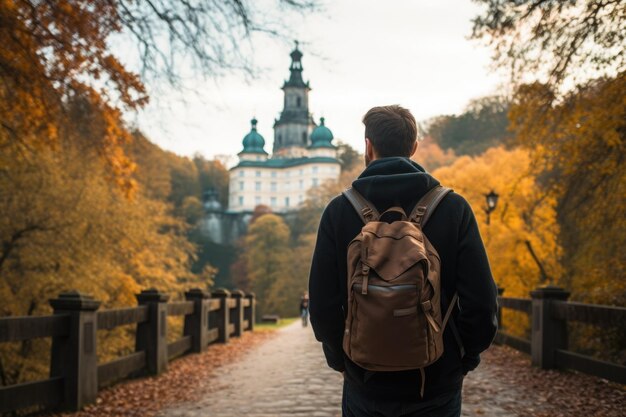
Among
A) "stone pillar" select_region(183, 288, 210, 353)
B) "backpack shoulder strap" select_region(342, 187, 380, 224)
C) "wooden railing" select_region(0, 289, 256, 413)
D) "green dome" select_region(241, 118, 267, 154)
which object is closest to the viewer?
"backpack shoulder strap" select_region(342, 187, 380, 224)

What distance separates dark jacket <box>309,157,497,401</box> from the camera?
8.74 ft

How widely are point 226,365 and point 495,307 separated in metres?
8.87

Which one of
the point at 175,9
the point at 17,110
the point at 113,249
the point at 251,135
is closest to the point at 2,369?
the point at 113,249

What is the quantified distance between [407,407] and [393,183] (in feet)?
2.69

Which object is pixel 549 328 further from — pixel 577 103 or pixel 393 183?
pixel 393 183

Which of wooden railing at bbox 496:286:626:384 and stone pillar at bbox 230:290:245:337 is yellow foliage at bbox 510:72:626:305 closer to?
wooden railing at bbox 496:286:626:384

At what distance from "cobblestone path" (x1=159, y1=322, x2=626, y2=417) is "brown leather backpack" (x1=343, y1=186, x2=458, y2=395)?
13.0 ft

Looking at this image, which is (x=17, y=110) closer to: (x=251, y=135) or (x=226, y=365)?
(x=226, y=365)

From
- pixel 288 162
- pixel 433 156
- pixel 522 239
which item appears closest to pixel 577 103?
pixel 522 239

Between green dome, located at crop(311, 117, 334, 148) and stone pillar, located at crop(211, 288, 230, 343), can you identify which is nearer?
stone pillar, located at crop(211, 288, 230, 343)

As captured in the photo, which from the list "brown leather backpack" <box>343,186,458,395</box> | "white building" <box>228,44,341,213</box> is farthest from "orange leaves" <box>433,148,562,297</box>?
"white building" <box>228,44,341,213</box>

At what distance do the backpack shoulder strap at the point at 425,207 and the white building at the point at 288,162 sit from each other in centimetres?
12755

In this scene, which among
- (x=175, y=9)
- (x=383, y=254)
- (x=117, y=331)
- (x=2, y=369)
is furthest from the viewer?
(x=117, y=331)

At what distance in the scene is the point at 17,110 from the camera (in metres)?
9.45
